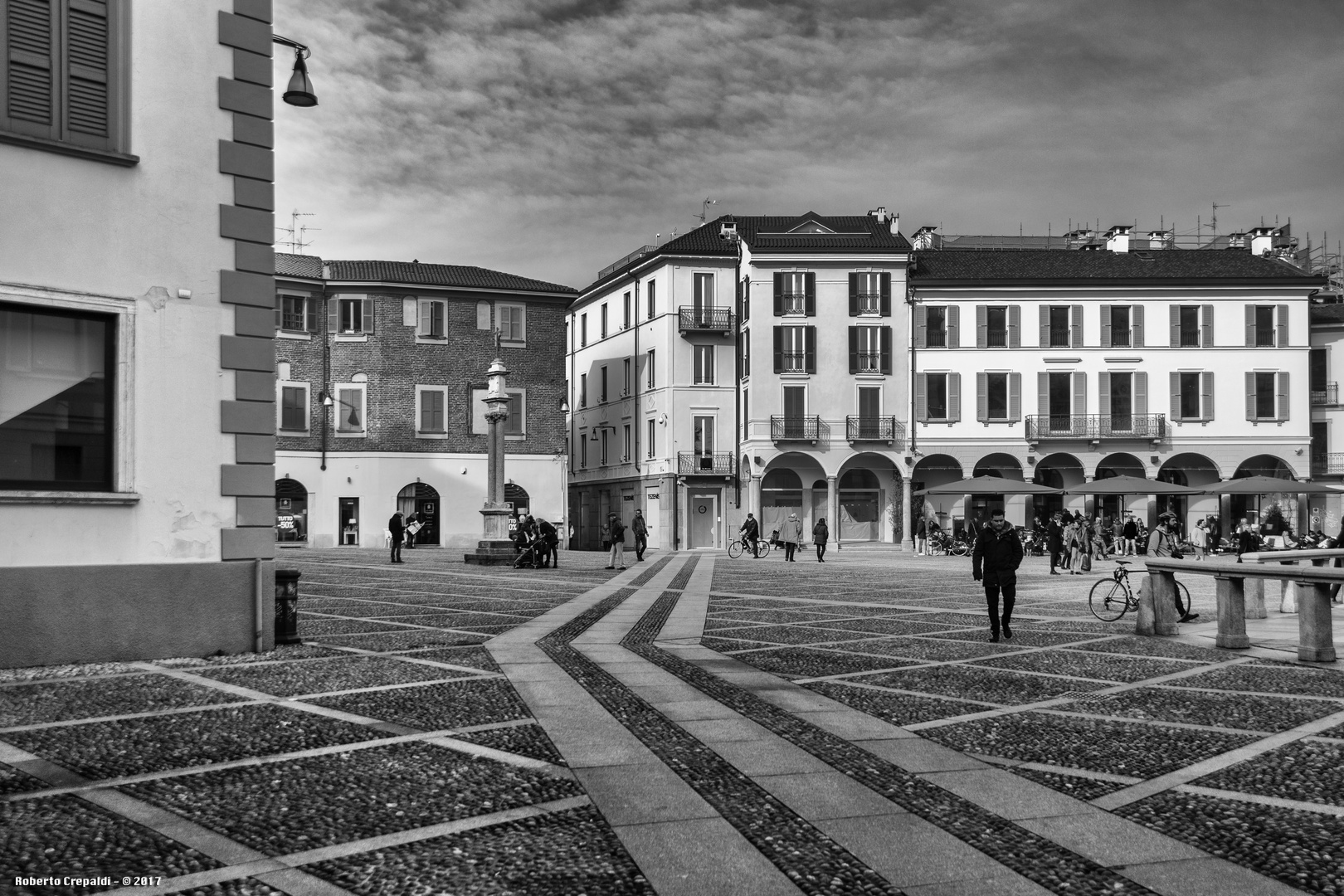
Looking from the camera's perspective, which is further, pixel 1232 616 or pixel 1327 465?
pixel 1327 465

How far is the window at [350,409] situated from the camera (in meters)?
51.6

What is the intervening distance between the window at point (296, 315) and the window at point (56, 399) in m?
41.7

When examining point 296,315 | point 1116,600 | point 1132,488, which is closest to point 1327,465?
point 1132,488

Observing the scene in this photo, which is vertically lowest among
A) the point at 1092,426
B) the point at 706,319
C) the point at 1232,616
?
the point at 1232,616

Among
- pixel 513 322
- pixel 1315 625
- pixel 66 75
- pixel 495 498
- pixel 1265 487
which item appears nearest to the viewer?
pixel 66 75

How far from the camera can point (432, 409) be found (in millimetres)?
52438

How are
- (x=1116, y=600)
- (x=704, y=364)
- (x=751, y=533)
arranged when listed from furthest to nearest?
(x=704, y=364) < (x=751, y=533) < (x=1116, y=600)

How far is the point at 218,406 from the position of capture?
38.7 ft

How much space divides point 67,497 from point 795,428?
42716 mm

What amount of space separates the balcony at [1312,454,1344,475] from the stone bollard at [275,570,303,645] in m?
53.1

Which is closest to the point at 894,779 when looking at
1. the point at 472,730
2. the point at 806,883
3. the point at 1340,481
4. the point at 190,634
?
the point at 806,883

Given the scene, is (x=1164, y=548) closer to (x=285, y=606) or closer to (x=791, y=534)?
(x=791, y=534)

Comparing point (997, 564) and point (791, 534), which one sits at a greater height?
point (997, 564)

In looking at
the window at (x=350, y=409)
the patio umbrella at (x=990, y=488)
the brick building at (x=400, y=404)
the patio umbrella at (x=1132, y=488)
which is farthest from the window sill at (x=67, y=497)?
the window at (x=350, y=409)
